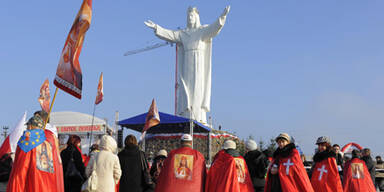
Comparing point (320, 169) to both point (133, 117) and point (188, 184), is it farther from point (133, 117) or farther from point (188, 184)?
point (133, 117)

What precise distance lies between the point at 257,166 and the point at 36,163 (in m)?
4.24

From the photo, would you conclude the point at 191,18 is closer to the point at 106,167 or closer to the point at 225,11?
the point at 225,11

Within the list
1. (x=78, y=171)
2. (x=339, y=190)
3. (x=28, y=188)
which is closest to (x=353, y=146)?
(x=339, y=190)

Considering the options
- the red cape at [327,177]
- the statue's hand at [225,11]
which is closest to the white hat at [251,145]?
the red cape at [327,177]

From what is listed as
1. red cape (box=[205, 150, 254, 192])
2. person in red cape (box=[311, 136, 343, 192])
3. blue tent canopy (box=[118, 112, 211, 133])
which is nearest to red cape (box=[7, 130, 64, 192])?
red cape (box=[205, 150, 254, 192])

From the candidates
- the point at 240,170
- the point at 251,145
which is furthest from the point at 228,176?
the point at 251,145

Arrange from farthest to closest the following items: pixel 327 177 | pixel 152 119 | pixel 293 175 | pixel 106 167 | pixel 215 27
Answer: pixel 215 27 < pixel 152 119 < pixel 327 177 < pixel 293 175 < pixel 106 167

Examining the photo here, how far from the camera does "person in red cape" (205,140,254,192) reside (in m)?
7.97

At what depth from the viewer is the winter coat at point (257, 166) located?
8.40m

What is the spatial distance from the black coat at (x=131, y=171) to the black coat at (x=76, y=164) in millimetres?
680

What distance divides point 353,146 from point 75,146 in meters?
9.15

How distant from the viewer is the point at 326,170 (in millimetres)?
8289

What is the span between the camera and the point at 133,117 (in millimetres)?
21609

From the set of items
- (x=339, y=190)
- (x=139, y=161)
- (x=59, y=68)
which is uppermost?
(x=59, y=68)
